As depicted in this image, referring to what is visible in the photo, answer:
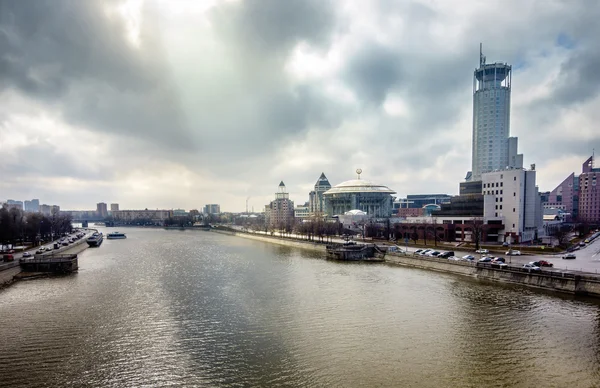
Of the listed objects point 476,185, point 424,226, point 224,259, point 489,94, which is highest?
point 489,94

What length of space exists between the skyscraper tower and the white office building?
197ft

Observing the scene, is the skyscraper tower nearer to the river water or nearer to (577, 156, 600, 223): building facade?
(577, 156, 600, 223): building facade

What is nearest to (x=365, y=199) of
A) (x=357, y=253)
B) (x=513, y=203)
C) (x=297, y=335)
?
(x=513, y=203)

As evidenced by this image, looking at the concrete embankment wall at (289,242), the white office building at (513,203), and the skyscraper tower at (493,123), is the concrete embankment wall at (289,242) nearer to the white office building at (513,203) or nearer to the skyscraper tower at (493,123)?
the white office building at (513,203)

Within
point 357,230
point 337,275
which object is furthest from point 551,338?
point 357,230

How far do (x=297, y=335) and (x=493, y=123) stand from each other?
4990 inches

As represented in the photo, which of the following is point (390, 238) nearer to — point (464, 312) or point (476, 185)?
point (476, 185)

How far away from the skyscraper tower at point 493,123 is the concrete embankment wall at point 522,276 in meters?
92.8

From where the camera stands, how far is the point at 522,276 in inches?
1283

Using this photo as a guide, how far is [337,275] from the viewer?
132 ft

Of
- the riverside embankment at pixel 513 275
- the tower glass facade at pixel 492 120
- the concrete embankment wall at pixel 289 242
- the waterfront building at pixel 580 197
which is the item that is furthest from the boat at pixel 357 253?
the waterfront building at pixel 580 197

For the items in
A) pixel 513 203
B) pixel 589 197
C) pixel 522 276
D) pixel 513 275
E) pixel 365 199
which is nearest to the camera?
pixel 522 276

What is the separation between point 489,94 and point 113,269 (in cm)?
13127

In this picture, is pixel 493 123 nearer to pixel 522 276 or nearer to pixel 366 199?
pixel 366 199
